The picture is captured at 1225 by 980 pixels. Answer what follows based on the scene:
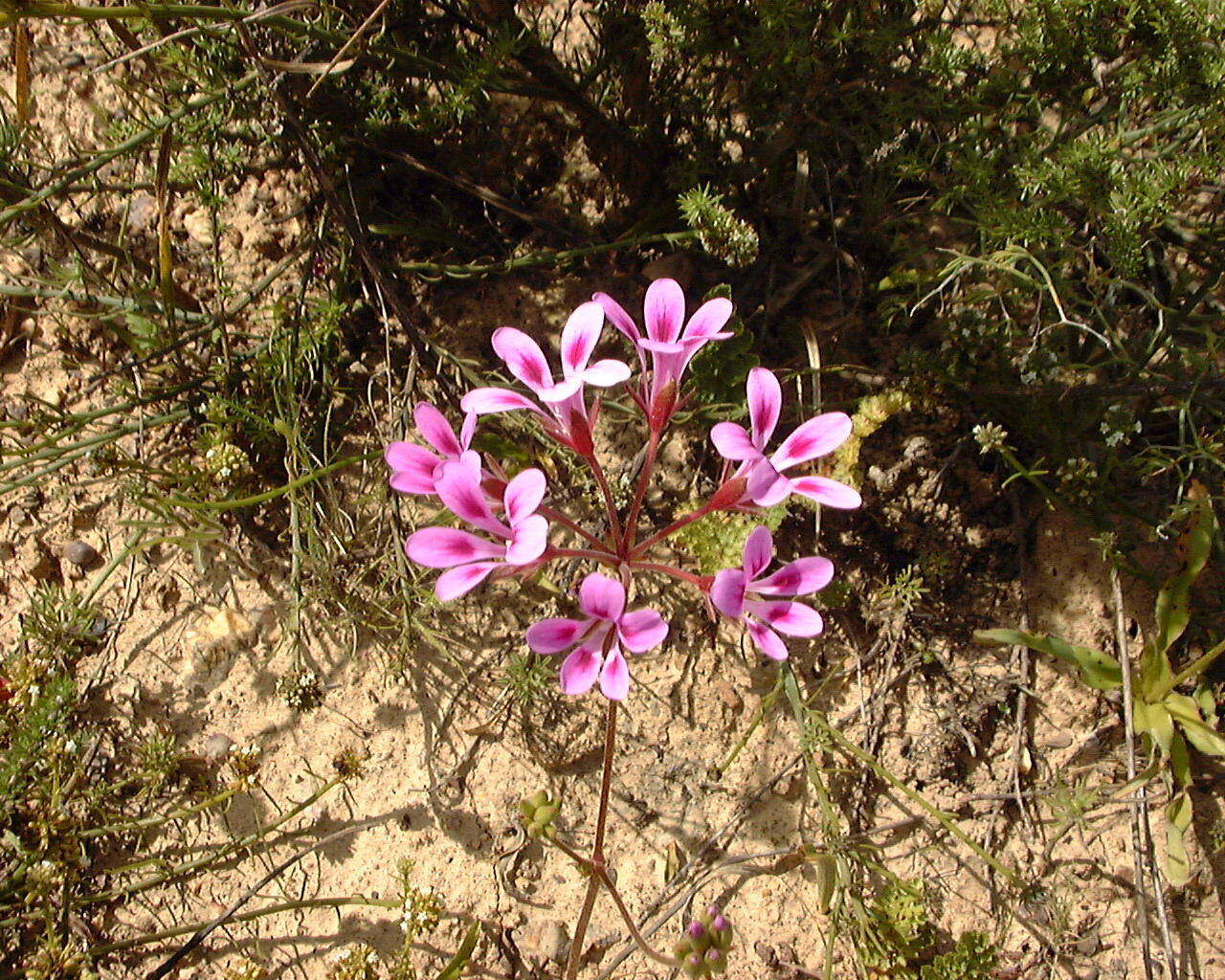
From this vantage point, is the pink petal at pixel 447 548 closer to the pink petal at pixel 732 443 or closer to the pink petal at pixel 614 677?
the pink petal at pixel 614 677

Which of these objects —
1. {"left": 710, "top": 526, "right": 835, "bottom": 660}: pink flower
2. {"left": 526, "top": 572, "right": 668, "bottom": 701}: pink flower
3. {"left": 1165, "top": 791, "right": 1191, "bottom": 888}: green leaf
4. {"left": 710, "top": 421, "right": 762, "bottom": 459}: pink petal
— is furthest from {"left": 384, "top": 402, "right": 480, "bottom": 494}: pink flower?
{"left": 1165, "top": 791, "right": 1191, "bottom": 888}: green leaf

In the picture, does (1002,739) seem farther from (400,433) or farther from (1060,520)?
(400,433)

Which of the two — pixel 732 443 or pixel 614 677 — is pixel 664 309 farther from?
pixel 614 677

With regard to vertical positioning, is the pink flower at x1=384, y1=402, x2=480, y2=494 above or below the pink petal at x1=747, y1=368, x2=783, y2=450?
below

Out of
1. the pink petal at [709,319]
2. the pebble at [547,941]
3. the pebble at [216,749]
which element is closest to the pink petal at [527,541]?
the pink petal at [709,319]

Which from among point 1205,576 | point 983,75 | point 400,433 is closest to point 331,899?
Answer: point 400,433

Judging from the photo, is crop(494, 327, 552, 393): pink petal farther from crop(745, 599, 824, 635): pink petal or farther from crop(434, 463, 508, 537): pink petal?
crop(745, 599, 824, 635): pink petal
